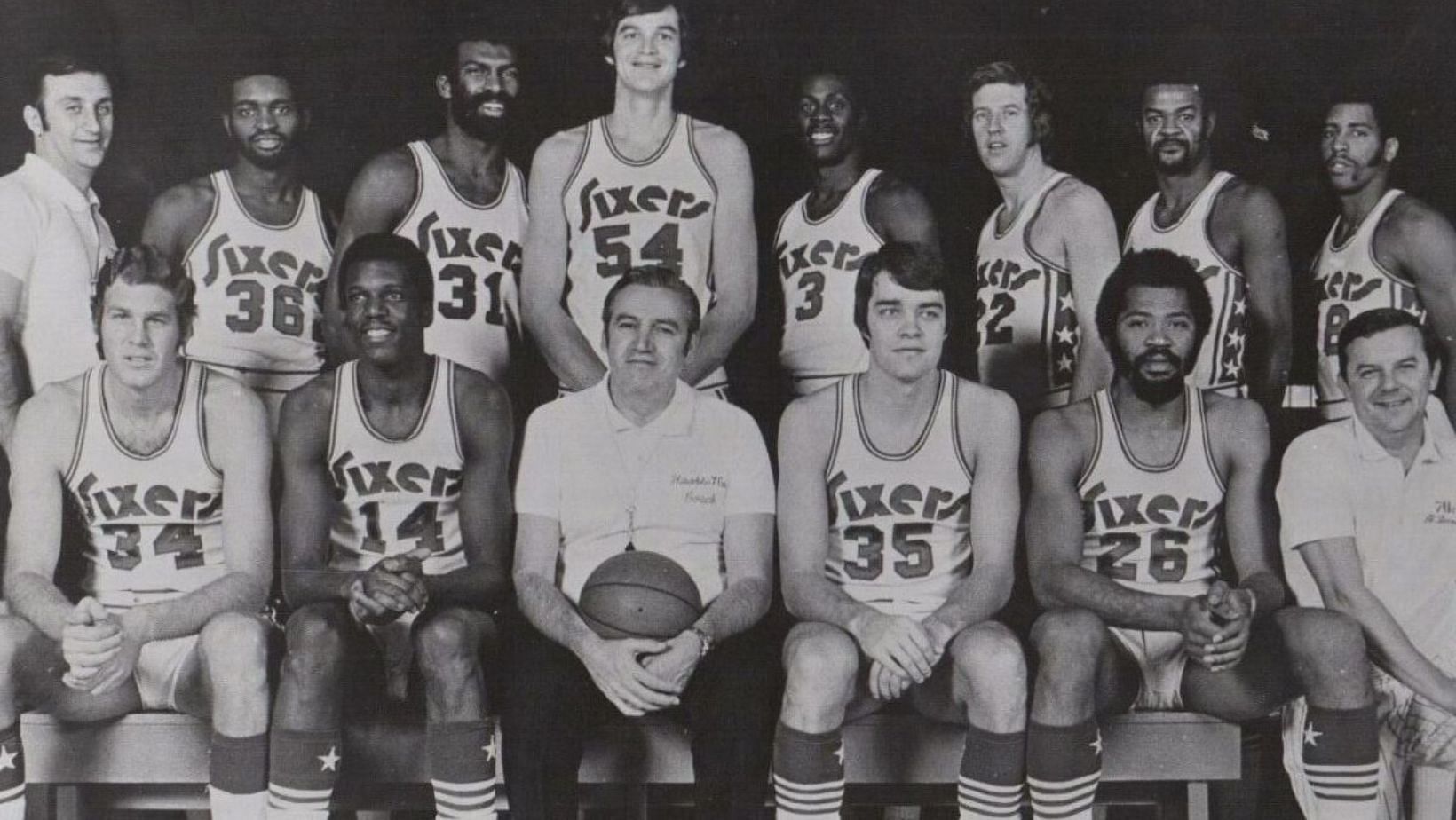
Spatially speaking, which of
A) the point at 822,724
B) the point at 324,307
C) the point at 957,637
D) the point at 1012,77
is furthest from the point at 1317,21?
the point at 324,307

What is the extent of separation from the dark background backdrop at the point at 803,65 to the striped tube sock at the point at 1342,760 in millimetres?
745

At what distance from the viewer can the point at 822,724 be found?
6.76 ft

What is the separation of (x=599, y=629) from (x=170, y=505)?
786mm

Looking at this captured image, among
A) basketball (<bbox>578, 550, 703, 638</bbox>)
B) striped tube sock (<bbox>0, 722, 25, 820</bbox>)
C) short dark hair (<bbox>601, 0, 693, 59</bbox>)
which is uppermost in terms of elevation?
short dark hair (<bbox>601, 0, 693, 59</bbox>)

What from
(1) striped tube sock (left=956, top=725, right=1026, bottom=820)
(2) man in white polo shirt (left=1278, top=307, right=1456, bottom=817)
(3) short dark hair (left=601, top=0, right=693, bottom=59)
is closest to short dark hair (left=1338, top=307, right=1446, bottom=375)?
(2) man in white polo shirt (left=1278, top=307, right=1456, bottom=817)

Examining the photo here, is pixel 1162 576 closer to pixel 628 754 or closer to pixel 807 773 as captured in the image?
pixel 807 773

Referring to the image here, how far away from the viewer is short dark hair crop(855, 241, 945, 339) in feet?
7.62

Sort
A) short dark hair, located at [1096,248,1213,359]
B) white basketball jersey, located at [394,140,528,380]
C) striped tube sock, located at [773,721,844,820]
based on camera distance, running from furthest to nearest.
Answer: white basketball jersey, located at [394,140,528,380] < short dark hair, located at [1096,248,1213,359] < striped tube sock, located at [773,721,844,820]

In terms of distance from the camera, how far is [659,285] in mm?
2354

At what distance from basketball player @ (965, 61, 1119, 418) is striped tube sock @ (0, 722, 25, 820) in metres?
1.75

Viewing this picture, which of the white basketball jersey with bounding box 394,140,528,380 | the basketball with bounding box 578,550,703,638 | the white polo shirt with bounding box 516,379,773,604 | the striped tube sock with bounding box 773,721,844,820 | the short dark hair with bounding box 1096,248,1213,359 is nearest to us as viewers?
the striped tube sock with bounding box 773,721,844,820

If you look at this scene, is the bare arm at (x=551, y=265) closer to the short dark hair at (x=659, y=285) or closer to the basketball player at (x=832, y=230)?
the short dark hair at (x=659, y=285)

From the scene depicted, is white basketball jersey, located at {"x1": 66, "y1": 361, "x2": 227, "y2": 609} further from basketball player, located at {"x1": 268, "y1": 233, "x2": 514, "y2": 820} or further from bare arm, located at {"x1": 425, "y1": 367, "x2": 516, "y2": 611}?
bare arm, located at {"x1": 425, "y1": 367, "x2": 516, "y2": 611}

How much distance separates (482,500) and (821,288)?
2.39 ft
